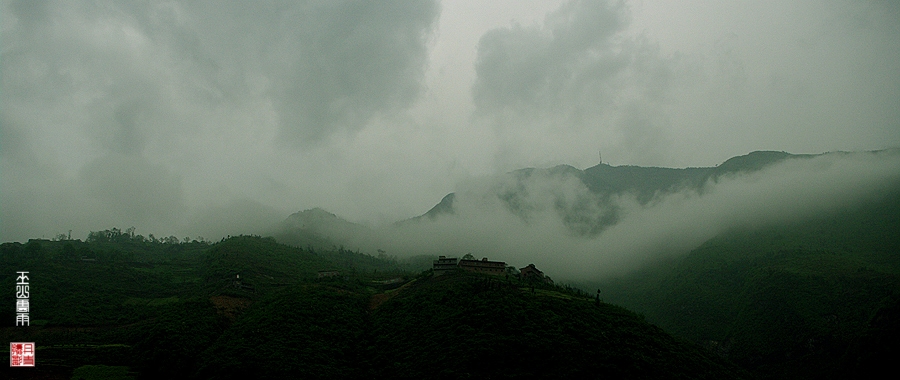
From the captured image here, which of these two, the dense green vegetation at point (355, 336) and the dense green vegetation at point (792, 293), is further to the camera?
the dense green vegetation at point (792, 293)

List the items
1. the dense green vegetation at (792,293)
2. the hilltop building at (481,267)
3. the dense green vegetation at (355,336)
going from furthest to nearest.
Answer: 1. the hilltop building at (481,267)
2. the dense green vegetation at (792,293)
3. the dense green vegetation at (355,336)

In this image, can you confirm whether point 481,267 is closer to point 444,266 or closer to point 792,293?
point 444,266

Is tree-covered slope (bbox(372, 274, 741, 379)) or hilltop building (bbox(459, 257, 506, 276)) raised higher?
hilltop building (bbox(459, 257, 506, 276))

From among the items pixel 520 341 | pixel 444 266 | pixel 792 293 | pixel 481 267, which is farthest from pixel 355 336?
pixel 792 293

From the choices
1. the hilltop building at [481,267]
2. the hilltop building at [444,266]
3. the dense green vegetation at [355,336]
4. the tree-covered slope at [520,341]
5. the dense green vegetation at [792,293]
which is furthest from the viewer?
the hilltop building at [481,267]

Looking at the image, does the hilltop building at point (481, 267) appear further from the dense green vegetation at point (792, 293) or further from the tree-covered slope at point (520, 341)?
the dense green vegetation at point (792, 293)

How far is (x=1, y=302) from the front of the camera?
10100 cm

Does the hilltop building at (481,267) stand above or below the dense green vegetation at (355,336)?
above

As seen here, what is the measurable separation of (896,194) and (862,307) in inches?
4233

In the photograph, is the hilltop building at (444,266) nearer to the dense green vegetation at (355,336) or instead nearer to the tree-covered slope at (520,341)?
the dense green vegetation at (355,336)

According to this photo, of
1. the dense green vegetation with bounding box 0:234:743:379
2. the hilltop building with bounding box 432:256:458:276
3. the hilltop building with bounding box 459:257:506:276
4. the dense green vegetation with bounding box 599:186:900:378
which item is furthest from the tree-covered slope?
the dense green vegetation with bounding box 599:186:900:378

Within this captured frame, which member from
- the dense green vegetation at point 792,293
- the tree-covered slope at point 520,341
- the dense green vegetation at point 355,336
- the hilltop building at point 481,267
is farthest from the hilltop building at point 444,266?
the dense green vegetation at point 792,293

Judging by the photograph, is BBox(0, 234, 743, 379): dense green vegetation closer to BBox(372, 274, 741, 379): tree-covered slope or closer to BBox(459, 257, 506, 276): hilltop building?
BBox(372, 274, 741, 379): tree-covered slope

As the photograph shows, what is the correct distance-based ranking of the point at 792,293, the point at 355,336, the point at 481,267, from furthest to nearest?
1. the point at 792,293
2. the point at 481,267
3. the point at 355,336
